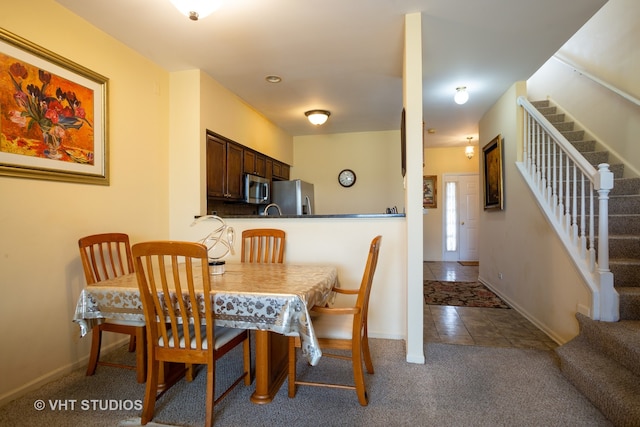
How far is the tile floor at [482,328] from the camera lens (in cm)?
265

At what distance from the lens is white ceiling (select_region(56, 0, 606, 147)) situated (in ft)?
7.28

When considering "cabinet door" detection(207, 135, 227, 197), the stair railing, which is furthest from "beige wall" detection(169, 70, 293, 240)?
the stair railing

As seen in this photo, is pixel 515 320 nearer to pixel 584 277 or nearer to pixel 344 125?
pixel 584 277

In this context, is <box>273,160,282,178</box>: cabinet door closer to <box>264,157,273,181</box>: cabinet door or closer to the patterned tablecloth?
<box>264,157,273,181</box>: cabinet door

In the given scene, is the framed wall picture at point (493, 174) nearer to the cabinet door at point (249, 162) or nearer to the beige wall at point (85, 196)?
the cabinet door at point (249, 162)

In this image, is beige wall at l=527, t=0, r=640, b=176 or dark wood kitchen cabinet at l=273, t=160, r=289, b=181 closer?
beige wall at l=527, t=0, r=640, b=176

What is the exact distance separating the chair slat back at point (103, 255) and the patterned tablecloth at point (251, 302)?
0.36 meters

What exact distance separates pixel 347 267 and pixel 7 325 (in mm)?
2322

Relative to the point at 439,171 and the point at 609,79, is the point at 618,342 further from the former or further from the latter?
the point at 439,171

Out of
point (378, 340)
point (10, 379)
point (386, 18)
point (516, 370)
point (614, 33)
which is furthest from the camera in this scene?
point (614, 33)

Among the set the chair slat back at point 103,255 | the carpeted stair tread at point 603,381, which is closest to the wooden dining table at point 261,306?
the chair slat back at point 103,255

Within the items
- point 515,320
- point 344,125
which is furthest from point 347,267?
point 344,125

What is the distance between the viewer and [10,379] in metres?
1.88

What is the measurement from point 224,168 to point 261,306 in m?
2.38
